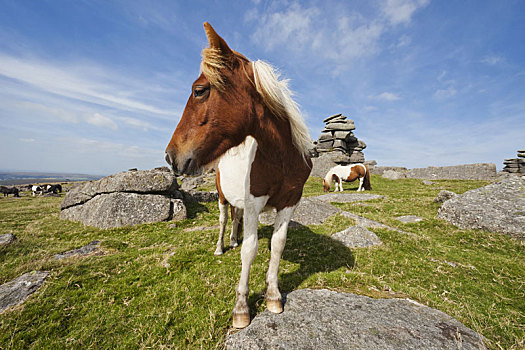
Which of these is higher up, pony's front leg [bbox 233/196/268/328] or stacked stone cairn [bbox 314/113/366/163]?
stacked stone cairn [bbox 314/113/366/163]

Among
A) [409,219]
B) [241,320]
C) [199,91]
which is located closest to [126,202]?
[241,320]

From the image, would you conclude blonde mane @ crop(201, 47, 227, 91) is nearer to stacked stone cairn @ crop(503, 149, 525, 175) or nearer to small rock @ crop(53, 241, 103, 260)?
small rock @ crop(53, 241, 103, 260)

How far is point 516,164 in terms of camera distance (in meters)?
33.3

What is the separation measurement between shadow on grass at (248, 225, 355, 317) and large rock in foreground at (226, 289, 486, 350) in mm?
622

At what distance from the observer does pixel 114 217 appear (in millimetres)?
8570

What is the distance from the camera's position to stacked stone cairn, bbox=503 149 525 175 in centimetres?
3247

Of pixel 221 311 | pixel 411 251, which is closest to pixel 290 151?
pixel 221 311

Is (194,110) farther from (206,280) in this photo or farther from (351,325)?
(206,280)

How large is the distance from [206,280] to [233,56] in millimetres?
4095

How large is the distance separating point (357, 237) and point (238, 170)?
4.99m

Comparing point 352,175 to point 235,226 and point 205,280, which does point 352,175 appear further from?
point 205,280

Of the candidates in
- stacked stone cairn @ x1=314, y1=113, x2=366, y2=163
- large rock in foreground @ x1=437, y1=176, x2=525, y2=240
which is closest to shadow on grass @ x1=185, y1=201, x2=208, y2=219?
large rock in foreground @ x1=437, y1=176, x2=525, y2=240

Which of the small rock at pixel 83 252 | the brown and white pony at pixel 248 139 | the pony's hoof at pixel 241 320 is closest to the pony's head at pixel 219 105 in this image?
the brown and white pony at pixel 248 139

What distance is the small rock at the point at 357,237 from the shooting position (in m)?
6.02
